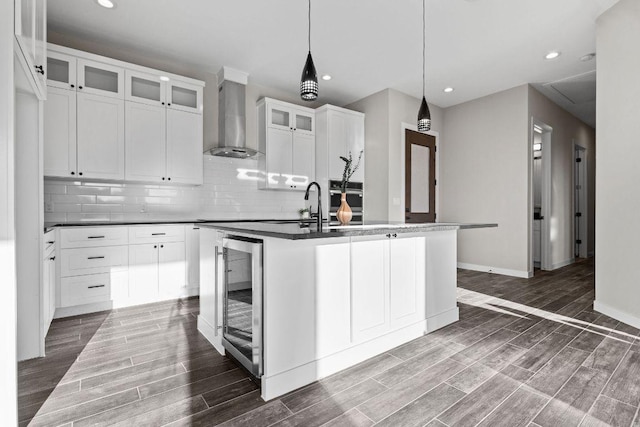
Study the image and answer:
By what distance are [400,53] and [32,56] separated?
358 centimetres

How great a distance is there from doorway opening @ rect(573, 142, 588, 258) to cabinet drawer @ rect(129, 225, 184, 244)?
7.62 m

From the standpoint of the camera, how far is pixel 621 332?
2.71 metres

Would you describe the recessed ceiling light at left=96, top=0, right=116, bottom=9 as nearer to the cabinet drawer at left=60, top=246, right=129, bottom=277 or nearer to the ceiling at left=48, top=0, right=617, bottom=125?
the ceiling at left=48, top=0, right=617, bottom=125

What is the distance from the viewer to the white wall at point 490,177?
16.1 ft

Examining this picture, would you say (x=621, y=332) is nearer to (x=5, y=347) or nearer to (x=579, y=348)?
(x=579, y=348)

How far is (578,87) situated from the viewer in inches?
196

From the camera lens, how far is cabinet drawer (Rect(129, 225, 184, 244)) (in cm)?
346

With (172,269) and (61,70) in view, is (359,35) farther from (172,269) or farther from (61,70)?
(172,269)

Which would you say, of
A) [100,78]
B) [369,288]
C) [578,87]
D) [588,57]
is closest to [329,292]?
[369,288]

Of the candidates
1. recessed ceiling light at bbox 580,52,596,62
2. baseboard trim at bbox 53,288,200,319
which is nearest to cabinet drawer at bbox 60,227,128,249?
baseboard trim at bbox 53,288,200,319

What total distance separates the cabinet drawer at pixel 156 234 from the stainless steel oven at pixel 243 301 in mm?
1750

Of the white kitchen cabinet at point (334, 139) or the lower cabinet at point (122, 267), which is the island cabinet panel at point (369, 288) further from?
the white kitchen cabinet at point (334, 139)

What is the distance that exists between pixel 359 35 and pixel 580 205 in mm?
6289

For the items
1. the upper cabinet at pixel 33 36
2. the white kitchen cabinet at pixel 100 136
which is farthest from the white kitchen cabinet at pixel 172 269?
the upper cabinet at pixel 33 36
